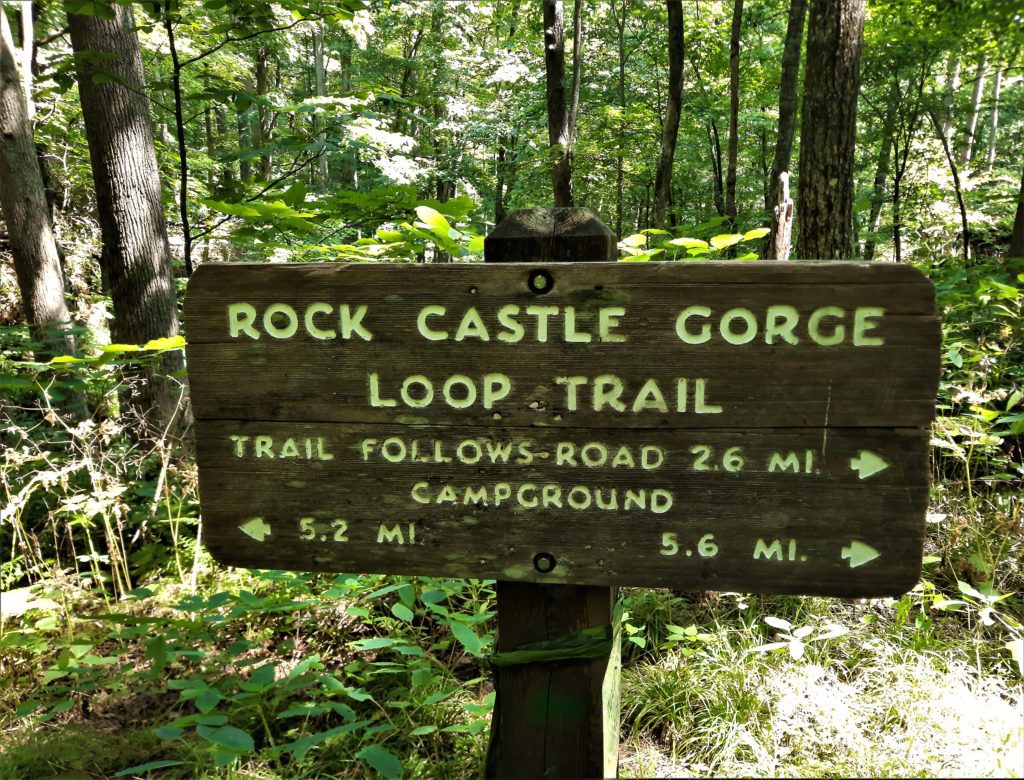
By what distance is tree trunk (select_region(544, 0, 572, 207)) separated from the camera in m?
5.53

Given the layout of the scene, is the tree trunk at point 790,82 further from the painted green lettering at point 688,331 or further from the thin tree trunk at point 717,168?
the painted green lettering at point 688,331

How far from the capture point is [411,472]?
129cm

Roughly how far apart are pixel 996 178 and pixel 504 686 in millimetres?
14023

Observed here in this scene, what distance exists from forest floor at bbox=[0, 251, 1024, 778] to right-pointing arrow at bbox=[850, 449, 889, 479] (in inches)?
30.8

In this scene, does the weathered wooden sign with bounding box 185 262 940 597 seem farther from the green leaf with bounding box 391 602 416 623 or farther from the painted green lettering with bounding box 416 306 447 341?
the green leaf with bounding box 391 602 416 623

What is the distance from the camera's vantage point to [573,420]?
122 cm

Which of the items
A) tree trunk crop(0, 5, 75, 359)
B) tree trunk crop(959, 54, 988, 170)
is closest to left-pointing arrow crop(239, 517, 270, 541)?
tree trunk crop(0, 5, 75, 359)

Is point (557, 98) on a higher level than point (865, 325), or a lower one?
higher

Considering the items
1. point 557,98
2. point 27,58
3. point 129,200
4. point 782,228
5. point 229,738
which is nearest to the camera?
point 229,738

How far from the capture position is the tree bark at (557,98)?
5.53m

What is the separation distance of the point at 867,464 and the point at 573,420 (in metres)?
0.55

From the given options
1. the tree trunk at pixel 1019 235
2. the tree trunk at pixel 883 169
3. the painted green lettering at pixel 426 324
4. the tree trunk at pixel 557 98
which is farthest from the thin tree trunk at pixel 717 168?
the painted green lettering at pixel 426 324

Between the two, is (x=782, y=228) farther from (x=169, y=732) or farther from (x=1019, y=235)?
(x=1019, y=235)

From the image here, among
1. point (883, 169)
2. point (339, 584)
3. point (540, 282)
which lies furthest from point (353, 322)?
point (883, 169)
